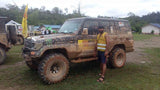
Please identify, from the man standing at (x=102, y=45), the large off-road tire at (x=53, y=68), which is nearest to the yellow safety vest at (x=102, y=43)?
the man standing at (x=102, y=45)

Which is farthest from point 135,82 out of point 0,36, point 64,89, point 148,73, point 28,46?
point 0,36

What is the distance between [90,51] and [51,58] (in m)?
1.60

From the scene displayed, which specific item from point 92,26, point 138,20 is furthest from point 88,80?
point 138,20

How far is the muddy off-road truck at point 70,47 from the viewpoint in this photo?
4.33 m

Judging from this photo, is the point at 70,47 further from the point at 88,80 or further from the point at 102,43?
the point at 88,80

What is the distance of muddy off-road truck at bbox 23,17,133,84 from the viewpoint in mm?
4328

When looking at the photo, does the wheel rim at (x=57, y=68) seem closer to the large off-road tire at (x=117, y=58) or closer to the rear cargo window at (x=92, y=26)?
the rear cargo window at (x=92, y=26)

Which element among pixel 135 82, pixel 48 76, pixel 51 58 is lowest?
pixel 135 82

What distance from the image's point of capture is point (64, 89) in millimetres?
4137

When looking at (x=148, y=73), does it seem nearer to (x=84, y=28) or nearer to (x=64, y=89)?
(x=84, y=28)

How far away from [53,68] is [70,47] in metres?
0.92

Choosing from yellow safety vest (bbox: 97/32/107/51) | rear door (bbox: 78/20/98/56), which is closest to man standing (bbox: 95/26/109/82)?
yellow safety vest (bbox: 97/32/107/51)

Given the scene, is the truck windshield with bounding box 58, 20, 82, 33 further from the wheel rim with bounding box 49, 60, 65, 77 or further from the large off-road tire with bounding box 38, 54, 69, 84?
the wheel rim with bounding box 49, 60, 65, 77

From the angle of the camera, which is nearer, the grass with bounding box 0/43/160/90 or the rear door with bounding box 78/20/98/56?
the grass with bounding box 0/43/160/90
